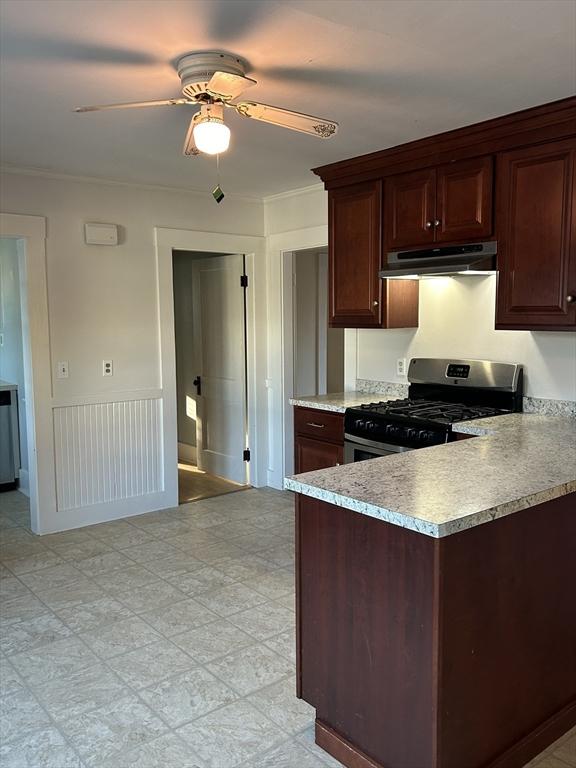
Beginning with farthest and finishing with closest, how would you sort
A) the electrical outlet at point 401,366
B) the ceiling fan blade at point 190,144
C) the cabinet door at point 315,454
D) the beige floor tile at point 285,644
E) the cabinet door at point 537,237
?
1. the electrical outlet at point 401,366
2. the cabinet door at point 315,454
3. the cabinet door at point 537,237
4. the beige floor tile at point 285,644
5. the ceiling fan blade at point 190,144

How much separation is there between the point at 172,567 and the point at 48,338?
1742 millimetres

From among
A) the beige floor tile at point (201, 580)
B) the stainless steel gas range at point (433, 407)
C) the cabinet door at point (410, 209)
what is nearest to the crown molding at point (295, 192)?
the cabinet door at point (410, 209)

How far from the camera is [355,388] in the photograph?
4.54 metres

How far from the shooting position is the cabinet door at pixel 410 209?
11.4ft

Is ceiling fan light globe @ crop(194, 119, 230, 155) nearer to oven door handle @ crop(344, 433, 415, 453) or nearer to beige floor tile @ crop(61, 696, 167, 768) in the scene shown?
oven door handle @ crop(344, 433, 415, 453)

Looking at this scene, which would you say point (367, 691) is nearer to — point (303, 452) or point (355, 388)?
point (303, 452)

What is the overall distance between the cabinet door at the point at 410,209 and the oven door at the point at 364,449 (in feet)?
3.80

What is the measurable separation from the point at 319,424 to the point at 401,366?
708 millimetres

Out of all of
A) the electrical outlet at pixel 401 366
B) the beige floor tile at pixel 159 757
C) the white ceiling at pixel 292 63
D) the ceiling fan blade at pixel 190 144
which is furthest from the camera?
the electrical outlet at pixel 401 366

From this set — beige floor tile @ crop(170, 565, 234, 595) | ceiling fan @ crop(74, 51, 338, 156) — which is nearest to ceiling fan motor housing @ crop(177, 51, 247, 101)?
ceiling fan @ crop(74, 51, 338, 156)

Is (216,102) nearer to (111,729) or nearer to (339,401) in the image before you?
(339,401)

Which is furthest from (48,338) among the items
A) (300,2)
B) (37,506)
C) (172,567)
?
(300,2)

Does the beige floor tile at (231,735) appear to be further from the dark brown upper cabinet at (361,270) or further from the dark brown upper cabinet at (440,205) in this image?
the dark brown upper cabinet at (440,205)

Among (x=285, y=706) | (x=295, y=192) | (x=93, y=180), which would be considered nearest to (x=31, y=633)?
(x=285, y=706)
